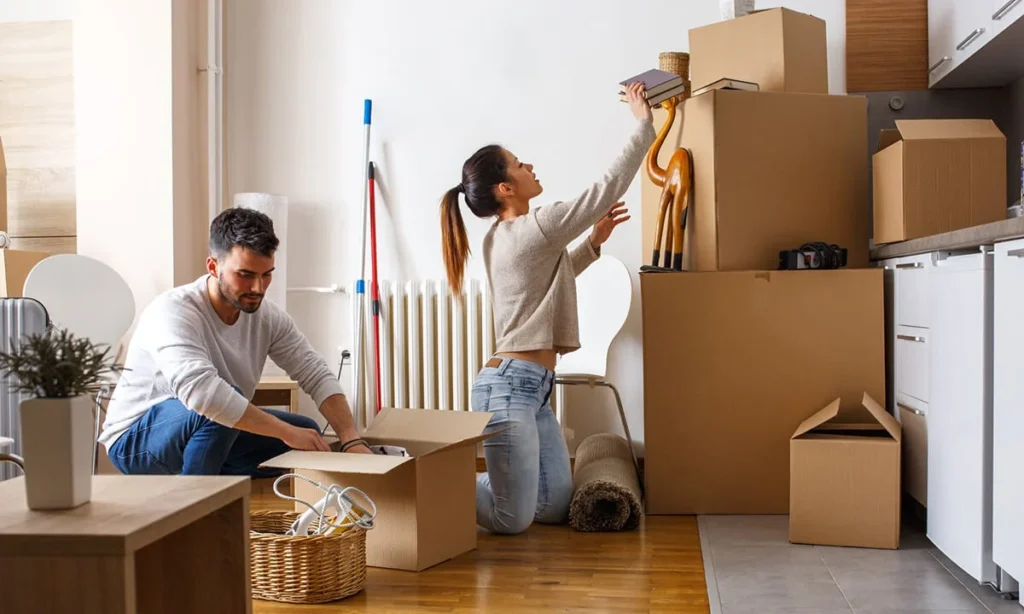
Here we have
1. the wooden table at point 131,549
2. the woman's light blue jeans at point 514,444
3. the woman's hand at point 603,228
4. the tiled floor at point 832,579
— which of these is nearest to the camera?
the wooden table at point 131,549

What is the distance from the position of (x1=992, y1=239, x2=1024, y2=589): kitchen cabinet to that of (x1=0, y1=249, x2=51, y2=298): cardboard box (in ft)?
9.27

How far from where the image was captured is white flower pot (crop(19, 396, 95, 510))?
135 cm

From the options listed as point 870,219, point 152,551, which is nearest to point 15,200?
point 152,551

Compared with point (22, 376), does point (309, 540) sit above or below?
below

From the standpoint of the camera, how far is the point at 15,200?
→ 3873mm

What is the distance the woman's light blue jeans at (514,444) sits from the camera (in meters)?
2.81

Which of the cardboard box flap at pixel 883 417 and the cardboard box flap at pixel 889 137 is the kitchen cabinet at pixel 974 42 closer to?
the cardboard box flap at pixel 889 137

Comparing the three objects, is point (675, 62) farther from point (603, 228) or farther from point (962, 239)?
point (962, 239)

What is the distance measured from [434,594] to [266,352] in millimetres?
846

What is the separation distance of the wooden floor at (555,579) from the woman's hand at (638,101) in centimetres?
119

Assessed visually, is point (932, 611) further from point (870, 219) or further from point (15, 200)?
point (15, 200)

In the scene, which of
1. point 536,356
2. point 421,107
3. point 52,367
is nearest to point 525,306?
point 536,356

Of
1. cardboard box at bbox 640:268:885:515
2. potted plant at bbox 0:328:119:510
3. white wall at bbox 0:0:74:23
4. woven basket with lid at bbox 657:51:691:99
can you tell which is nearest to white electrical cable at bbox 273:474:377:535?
potted plant at bbox 0:328:119:510

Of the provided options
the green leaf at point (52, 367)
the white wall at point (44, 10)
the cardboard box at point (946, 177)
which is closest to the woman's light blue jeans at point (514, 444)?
the cardboard box at point (946, 177)
